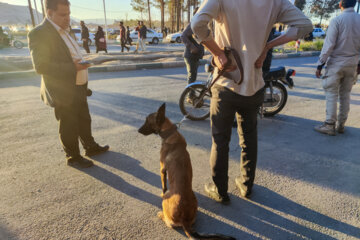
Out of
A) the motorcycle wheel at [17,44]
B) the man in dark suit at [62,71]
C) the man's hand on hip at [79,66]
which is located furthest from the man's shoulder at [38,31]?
the motorcycle wheel at [17,44]

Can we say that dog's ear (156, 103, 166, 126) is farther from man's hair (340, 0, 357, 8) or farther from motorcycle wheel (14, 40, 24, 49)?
motorcycle wheel (14, 40, 24, 49)

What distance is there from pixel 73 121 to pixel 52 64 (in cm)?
74

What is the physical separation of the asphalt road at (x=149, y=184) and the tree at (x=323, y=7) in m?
65.7

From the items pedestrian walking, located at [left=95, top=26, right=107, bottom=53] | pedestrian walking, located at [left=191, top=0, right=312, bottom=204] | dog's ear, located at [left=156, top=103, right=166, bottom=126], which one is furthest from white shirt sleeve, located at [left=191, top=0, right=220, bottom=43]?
pedestrian walking, located at [left=95, top=26, right=107, bottom=53]

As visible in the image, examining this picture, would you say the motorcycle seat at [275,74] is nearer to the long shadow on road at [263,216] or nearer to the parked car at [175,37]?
the long shadow on road at [263,216]

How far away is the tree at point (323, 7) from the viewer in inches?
2174

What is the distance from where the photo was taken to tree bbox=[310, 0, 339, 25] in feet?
181

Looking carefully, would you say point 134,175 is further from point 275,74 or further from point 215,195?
point 275,74

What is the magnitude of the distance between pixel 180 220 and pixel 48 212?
136cm

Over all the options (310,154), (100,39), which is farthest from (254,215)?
(100,39)

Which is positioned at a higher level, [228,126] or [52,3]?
[52,3]

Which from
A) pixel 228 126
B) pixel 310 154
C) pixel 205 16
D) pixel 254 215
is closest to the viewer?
pixel 205 16

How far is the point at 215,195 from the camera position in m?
2.46

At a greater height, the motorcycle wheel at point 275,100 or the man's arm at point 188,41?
the man's arm at point 188,41
